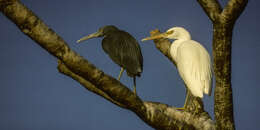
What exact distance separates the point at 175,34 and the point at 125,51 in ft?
3.04

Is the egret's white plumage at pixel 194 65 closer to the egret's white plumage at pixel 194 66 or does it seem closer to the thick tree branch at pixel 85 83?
the egret's white plumage at pixel 194 66

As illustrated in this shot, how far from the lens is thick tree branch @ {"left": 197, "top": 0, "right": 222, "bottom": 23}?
95.3 inches

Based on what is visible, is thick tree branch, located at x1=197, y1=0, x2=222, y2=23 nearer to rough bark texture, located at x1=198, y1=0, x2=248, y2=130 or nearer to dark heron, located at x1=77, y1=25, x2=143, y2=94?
rough bark texture, located at x1=198, y1=0, x2=248, y2=130

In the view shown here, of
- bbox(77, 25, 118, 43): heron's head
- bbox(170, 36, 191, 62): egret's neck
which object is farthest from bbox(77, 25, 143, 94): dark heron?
bbox(170, 36, 191, 62): egret's neck

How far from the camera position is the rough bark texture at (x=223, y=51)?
7.62 feet

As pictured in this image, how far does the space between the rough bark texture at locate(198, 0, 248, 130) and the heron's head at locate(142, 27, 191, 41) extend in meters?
2.19

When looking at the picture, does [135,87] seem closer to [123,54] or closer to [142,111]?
[123,54]

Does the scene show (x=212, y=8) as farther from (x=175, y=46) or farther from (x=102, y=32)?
(x=102, y=32)

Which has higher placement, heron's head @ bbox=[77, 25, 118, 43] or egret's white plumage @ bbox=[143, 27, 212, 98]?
heron's head @ bbox=[77, 25, 118, 43]

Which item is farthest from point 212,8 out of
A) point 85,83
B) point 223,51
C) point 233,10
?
point 85,83

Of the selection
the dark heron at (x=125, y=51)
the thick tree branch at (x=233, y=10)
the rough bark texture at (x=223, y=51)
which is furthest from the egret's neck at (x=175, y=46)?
the thick tree branch at (x=233, y=10)

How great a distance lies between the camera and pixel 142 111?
285cm

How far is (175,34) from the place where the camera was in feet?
16.0

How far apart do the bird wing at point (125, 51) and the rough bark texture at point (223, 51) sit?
1641 mm
